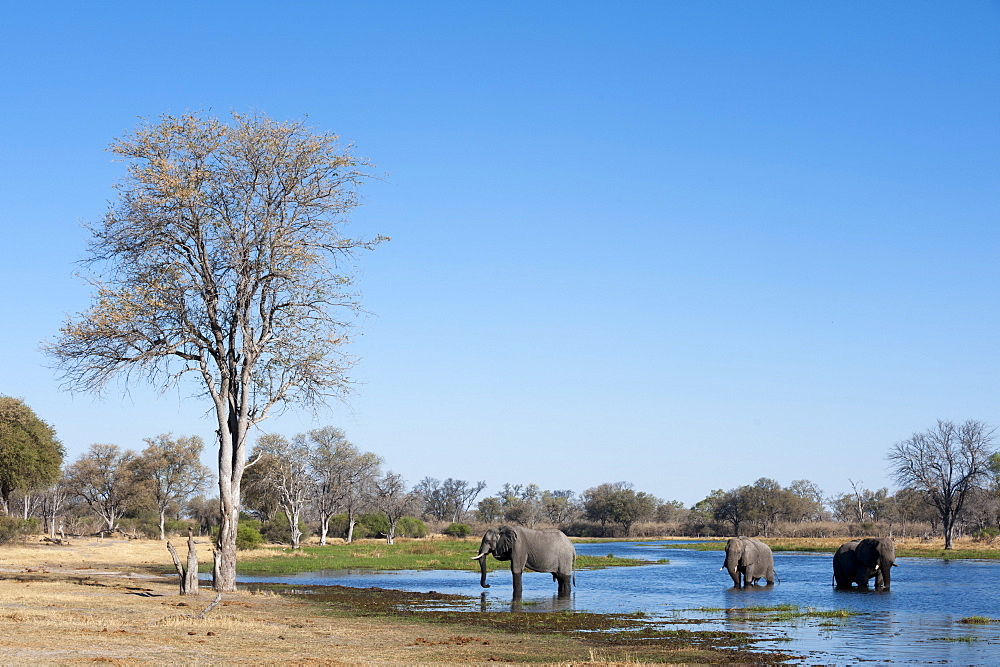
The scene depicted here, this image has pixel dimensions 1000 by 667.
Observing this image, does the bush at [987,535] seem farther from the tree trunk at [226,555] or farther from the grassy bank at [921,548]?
the tree trunk at [226,555]

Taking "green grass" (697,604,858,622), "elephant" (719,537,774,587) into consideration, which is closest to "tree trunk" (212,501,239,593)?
"green grass" (697,604,858,622)

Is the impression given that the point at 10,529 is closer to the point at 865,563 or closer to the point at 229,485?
the point at 229,485

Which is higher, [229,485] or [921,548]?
[229,485]

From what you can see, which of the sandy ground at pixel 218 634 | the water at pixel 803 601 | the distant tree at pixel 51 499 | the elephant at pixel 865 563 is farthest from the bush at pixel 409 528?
the sandy ground at pixel 218 634

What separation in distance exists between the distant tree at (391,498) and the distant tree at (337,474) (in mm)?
1329

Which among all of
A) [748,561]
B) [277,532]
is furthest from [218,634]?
[277,532]

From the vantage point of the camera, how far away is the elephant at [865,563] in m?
40.8

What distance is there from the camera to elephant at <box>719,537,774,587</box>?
41.3m

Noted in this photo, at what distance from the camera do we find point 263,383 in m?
32.1

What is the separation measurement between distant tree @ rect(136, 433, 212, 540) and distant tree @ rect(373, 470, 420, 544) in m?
18.4

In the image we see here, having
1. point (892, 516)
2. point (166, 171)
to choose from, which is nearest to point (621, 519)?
point (892, 516)

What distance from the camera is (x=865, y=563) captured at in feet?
136

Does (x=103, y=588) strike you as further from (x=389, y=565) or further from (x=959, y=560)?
(x=959, y=560)

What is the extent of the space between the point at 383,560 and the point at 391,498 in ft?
91.8
